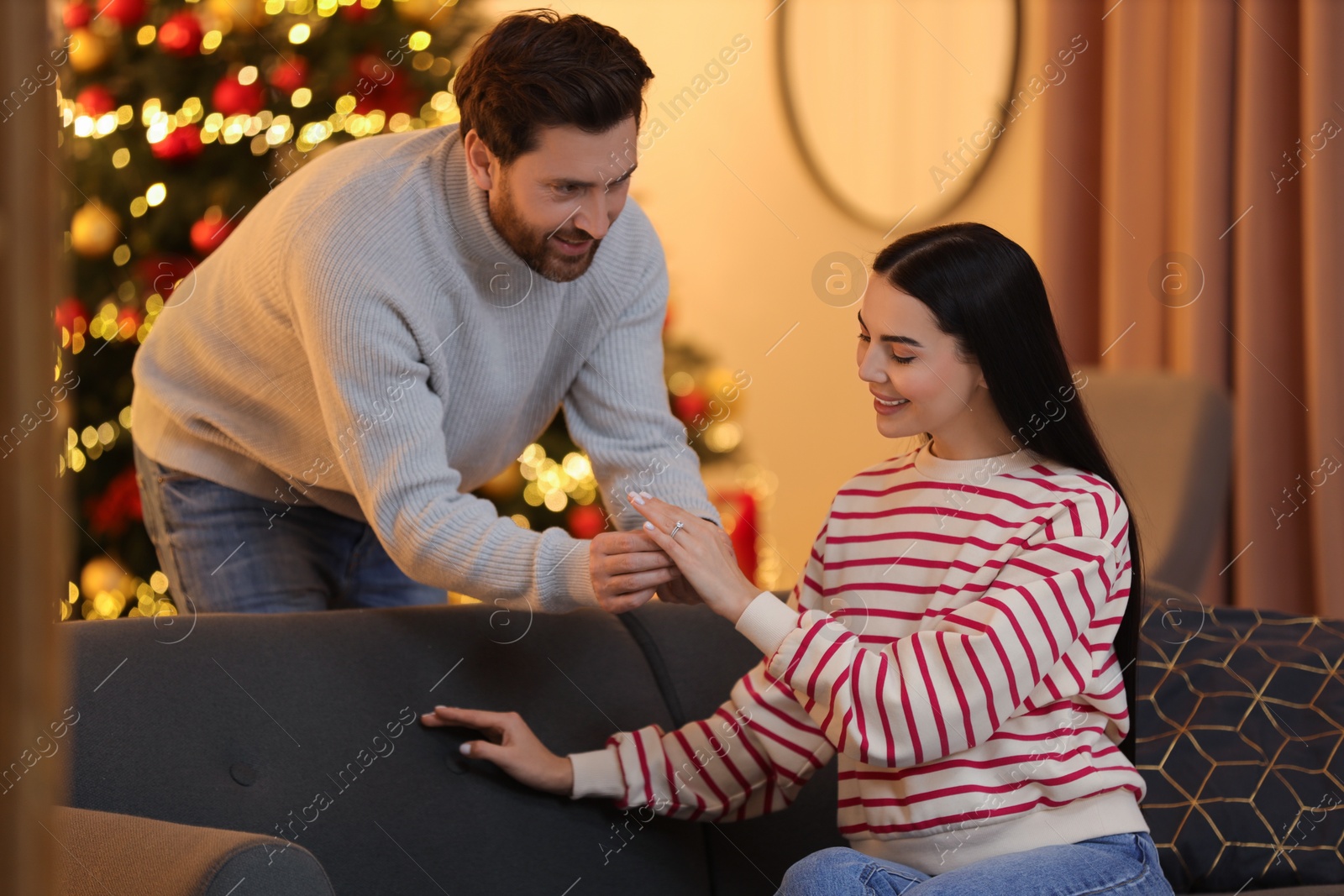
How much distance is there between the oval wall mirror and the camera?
10.1 ft

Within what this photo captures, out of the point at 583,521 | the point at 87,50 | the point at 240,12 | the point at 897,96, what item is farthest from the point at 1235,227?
the point at 87,50

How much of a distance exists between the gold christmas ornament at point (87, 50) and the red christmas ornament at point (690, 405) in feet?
4.33

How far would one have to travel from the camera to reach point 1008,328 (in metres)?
1.14

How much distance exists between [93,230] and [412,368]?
145 cm

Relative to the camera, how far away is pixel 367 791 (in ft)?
3.79

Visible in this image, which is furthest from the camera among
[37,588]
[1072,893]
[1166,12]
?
[1166,12]

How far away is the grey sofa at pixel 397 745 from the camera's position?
3.54 ft

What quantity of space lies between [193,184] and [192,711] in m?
1.53

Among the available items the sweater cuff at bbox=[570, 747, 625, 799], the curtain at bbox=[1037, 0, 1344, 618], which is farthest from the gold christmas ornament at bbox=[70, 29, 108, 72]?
the curtain at bbox=[1037, 0, 1344, 618]

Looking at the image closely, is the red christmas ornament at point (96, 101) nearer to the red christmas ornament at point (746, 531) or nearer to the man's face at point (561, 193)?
the man's face at point (561, 193)

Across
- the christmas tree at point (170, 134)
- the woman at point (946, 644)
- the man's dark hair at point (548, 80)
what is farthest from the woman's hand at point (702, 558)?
the christmas tree at point (170, 134)

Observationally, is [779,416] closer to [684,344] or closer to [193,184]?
[684,344]

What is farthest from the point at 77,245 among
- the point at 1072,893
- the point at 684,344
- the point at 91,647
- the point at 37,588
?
the point at 37,588

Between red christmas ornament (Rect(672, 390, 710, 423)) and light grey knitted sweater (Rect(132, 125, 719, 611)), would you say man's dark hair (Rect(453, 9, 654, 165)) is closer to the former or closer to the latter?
light grey knitted sweater (Rect(132, 125, 719, 611))
